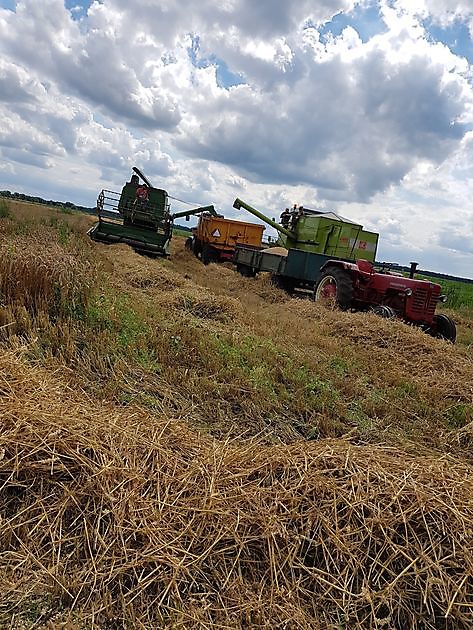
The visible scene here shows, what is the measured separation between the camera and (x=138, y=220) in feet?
54.6

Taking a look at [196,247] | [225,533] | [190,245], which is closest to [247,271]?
[196,247]

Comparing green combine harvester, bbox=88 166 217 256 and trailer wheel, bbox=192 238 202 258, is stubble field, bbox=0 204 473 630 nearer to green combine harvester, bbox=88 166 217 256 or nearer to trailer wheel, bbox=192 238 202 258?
green combine harvester, bbox=88 166 217 256

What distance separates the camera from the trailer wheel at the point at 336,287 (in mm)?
9945

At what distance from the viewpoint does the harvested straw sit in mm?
2057

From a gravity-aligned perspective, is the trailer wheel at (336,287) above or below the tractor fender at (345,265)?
below

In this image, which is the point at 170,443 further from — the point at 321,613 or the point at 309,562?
the point at 321,613

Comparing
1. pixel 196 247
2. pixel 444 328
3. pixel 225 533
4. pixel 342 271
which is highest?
pixel 342 271

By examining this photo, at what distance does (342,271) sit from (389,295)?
117 cm

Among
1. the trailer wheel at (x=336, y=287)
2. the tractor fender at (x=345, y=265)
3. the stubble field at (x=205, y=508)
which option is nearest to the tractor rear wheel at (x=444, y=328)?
the trailer wheel at (x=336, y=287)

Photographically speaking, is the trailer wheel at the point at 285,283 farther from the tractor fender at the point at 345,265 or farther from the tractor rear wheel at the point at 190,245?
the tractor rear wheel at the point at 190,245

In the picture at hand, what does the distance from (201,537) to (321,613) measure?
0.63m

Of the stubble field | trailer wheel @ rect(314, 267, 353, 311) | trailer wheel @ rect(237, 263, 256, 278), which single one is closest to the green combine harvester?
trailer wheel @ rect(237, 263, 256, 278)

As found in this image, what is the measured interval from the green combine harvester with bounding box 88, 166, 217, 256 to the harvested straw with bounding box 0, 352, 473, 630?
13355 millimetres

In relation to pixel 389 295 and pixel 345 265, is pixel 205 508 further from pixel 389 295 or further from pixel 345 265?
pixel 345 265
